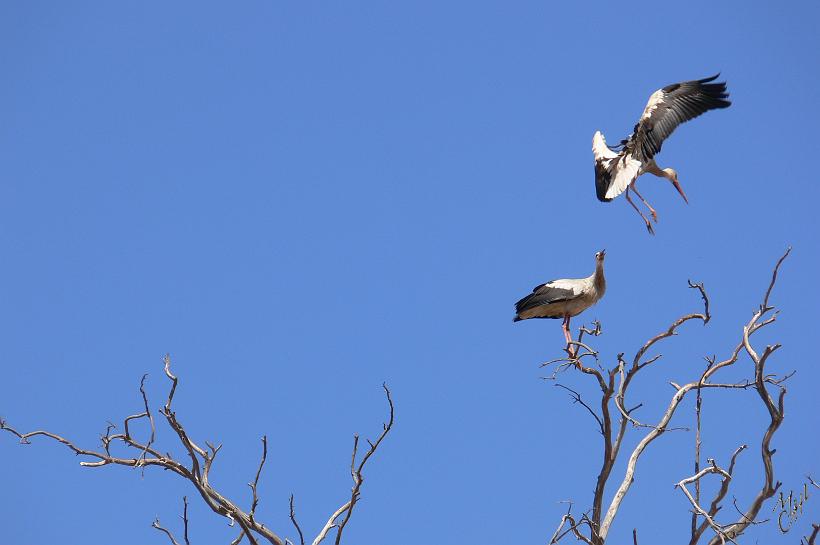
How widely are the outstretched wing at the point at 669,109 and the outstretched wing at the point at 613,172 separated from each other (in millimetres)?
176

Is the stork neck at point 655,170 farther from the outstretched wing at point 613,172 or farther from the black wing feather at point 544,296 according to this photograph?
the black wing feather at point 544,296

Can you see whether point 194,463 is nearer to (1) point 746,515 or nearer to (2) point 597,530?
(2) point 597,530

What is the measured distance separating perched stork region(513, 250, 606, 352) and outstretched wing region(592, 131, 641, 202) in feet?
2.31

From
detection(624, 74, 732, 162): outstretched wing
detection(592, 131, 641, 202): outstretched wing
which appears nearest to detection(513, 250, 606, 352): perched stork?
detection(592, 131, 641, 202): outstretched wing

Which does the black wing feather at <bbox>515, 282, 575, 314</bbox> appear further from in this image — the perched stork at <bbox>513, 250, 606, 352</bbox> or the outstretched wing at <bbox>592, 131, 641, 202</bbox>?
the outstretched wing at <bbox>592, 131, 641, 202</bbox>

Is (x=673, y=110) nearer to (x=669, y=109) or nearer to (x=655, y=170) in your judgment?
(x=669, y=109)

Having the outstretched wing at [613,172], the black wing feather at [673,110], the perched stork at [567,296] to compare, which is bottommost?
the perched stork at [567,296]

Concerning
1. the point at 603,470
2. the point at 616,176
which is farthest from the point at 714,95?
the point at 603,470

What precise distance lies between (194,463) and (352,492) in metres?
1.07

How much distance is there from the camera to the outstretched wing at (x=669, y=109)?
11.7 metres

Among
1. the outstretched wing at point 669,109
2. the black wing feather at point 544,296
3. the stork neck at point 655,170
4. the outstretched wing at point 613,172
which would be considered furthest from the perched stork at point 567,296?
the stork neck at point 655,170

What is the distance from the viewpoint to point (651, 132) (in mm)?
11773

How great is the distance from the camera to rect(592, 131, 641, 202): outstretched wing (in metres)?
11.2

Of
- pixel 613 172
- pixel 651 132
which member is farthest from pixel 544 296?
pixel 651 132
